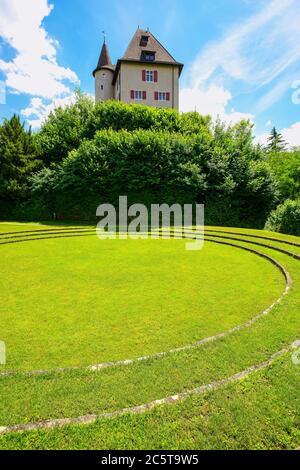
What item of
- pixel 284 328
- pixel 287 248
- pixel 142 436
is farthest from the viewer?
pixel 287 248

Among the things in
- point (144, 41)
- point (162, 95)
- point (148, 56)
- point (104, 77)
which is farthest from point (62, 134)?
point (144, 41)

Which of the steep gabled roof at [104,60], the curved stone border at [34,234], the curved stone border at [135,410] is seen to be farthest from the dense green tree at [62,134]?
the curved stone border at [135,410]

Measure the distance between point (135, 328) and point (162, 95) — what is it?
41539mm

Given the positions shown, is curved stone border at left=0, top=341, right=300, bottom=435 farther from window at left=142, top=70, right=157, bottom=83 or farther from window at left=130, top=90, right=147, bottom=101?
window at left=142, top=70, right=157, bottom=83

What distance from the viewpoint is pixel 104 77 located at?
4616 cm

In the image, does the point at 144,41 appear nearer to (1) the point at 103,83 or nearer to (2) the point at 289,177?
(1) the point at 103,83

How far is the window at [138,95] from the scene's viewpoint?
A: 40281mm

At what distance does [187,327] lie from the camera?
622 cm

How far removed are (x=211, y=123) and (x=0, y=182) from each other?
2428cm

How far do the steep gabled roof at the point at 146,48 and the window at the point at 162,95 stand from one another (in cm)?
468

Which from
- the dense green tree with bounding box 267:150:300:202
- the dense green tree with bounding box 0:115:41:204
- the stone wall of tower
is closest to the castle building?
the stone wall of tower

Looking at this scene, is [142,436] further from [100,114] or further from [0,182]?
[100,114]

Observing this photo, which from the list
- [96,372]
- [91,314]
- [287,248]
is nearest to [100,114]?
[287,248]
